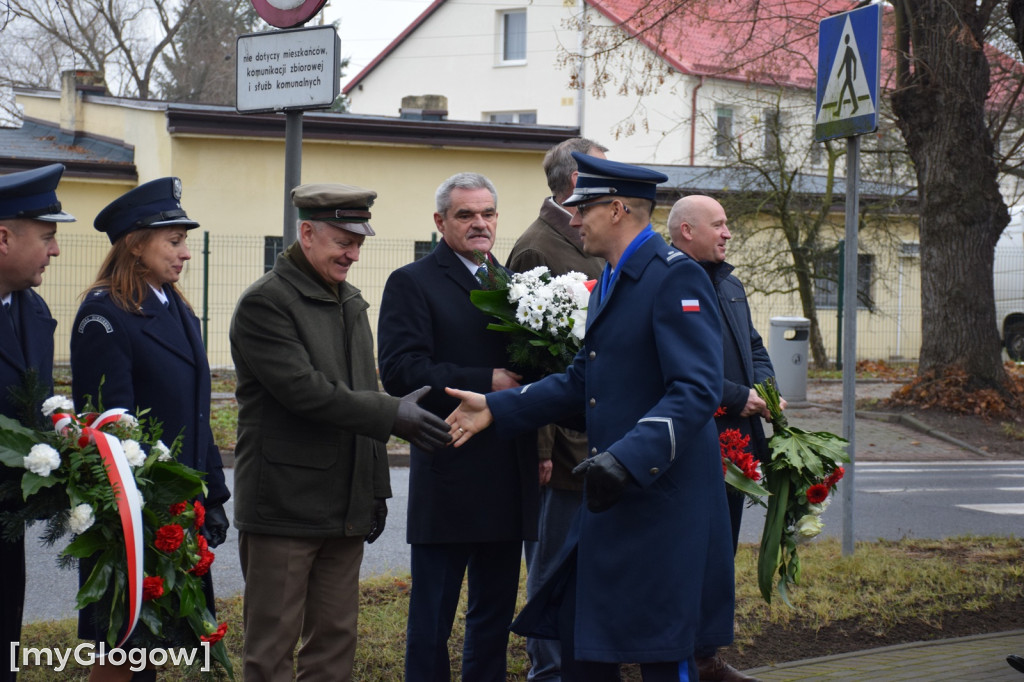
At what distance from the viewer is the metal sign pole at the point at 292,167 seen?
195 inches

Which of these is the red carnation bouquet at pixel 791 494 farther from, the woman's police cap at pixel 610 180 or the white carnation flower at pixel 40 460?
the white carnation flower at pixel 40 460

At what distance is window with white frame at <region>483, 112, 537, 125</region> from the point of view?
129 feet

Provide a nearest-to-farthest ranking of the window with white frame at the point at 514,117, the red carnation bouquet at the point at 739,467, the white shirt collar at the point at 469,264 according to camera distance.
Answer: the red carnation bouquet at the point at 739,467
the white shirt collar at the point at 469,264
the window with white frame at the point at 514,117

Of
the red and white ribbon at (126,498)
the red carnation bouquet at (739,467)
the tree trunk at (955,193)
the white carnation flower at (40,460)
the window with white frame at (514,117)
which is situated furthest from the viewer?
the window with white frame at (514,117)

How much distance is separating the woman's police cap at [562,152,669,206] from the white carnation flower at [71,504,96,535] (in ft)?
6.06

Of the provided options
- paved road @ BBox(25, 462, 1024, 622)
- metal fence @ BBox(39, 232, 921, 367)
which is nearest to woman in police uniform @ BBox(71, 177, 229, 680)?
paved road @ BBox(25, 462, 1024, 622)

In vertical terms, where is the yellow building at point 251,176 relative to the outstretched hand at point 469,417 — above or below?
above

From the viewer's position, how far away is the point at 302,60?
16.8 ft

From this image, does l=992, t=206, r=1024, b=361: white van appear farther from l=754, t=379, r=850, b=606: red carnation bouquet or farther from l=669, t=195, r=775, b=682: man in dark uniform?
l=754, t=379, r=850, b=606: red carnation bouquet

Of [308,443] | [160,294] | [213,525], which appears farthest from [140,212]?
[213,525]

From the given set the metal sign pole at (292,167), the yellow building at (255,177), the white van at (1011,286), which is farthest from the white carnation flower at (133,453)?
the white van at (1011,286)

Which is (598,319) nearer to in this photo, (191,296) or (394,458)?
(394,458)

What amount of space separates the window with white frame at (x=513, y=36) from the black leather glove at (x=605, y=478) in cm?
3780

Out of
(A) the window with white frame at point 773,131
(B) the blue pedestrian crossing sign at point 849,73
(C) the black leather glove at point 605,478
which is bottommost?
(C) the black leather glove at point 605,478
